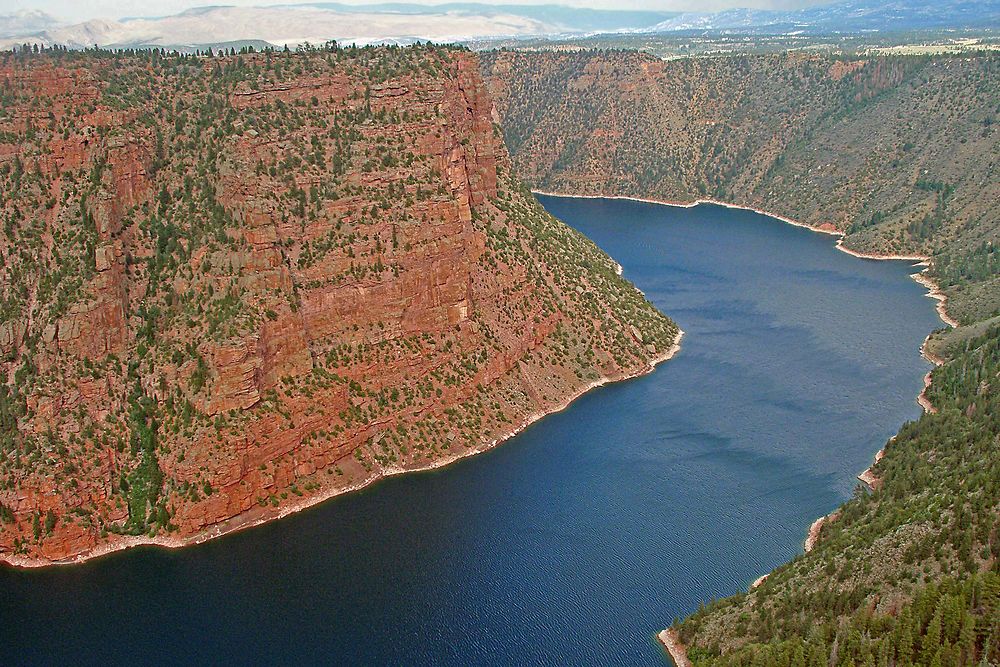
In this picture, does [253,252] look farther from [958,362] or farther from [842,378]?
[958,362]

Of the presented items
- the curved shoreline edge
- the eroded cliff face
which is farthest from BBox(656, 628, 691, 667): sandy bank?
the eroded cliff face

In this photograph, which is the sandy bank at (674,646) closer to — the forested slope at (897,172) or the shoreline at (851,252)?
the shoreline at (851,252)

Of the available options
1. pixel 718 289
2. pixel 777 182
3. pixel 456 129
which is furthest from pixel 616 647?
pixel 777 182

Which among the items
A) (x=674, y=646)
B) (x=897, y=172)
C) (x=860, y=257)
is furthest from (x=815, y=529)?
(x=897, y=172)

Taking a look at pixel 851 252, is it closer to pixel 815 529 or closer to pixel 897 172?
pixel 897 172

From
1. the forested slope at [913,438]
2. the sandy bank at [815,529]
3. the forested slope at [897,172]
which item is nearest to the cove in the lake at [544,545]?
the sandy bank at [815,529]

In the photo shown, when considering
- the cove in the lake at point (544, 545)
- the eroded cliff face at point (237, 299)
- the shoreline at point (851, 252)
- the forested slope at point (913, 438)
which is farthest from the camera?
the shoreline at point (851, 252)

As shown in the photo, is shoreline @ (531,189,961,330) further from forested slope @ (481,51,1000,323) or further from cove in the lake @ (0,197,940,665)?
cove in the lake @ (0,197,940,665)
